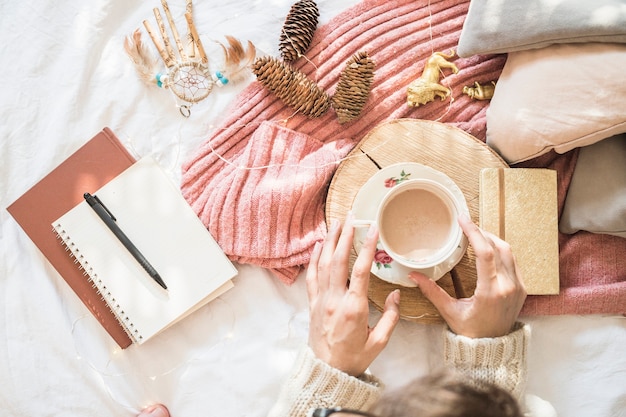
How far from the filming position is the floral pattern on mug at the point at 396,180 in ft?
2.51

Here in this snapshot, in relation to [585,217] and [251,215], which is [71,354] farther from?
[585,217]

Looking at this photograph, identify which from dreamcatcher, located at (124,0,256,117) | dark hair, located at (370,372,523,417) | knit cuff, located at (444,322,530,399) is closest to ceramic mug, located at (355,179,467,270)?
knit cuff, located at (444,322,530,399)

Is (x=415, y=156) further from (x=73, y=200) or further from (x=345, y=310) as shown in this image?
(x=73, y=200)

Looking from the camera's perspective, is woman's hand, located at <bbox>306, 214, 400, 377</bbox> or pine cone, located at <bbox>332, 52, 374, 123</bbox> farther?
pine cone, located at <bbox>332, 52, 374, 123</bbox>

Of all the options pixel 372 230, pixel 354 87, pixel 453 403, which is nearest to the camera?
pixel 453 403

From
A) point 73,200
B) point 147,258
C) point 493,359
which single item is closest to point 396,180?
point 493,359

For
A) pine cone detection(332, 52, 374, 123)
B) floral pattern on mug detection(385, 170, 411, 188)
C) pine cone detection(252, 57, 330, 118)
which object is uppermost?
→ pine cone detection(252, 57, 330, 118)

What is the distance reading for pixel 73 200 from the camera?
858 mm

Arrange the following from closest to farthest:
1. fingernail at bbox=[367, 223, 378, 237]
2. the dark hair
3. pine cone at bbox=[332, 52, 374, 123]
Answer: the dark hair < fingernail at bbox=[367, 223, 378, 237] < pine cone at bbox=[332, 52, 374, 123]

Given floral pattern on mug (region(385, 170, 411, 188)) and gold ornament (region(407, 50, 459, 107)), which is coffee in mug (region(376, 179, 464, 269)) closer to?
floral pattern on mug (region(385, 170, 411, 188))

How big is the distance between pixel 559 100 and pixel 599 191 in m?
0.17

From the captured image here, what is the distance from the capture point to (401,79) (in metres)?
0.87

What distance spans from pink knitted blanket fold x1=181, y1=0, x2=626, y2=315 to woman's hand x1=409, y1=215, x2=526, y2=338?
10 centimetres

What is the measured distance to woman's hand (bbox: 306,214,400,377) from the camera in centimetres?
72
